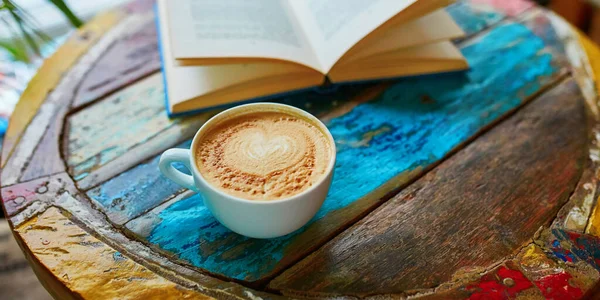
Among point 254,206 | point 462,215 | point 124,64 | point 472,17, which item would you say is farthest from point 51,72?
point 472,17

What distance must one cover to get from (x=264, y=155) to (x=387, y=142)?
0.28 m

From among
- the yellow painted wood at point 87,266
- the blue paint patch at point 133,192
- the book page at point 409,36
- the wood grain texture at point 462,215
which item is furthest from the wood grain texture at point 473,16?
the yellow painted wood at point 87,266

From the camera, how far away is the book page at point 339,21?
86cm

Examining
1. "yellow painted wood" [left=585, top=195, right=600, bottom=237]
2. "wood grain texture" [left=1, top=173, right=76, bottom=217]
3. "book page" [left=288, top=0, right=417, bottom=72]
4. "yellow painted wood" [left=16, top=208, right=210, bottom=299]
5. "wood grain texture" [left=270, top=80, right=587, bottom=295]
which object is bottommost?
"yellow painted wood" [left=585, top=195, right=600, bottom=237]

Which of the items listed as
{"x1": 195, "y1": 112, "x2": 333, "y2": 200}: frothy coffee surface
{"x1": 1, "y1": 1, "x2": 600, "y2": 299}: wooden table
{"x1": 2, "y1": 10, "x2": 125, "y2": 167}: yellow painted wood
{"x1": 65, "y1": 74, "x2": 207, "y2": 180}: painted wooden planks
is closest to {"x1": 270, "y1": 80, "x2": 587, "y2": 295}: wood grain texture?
{"x1": 1, "y1": 1, "x2": 600, "y2": 299}: wooden table

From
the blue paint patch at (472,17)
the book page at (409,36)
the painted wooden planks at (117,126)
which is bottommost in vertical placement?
the painted wooden planks at (117,126)

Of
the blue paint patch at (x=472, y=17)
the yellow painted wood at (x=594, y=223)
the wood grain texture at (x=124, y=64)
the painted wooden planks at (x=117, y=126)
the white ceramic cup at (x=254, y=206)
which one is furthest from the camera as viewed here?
the blue paint patch at (x=472, y=17)

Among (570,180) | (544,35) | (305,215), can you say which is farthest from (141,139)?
(544,35)

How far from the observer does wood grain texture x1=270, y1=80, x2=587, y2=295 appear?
63 centimetres

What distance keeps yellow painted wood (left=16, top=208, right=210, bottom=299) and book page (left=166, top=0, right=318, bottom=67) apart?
1.07 ft

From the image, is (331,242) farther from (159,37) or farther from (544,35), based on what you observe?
(544,35)

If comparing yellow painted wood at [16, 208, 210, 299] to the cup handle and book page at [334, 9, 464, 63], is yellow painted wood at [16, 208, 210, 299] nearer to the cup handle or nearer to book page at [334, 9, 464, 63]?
the cup handle

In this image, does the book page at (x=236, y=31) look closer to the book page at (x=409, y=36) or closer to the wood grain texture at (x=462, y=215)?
the book page at (x=409, y=36)

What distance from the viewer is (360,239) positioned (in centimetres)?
68
